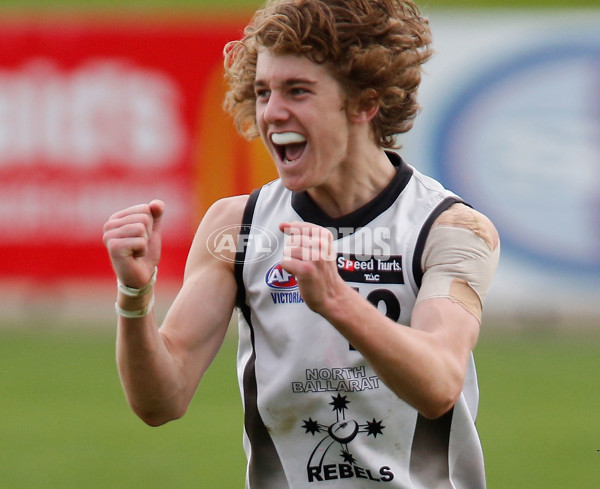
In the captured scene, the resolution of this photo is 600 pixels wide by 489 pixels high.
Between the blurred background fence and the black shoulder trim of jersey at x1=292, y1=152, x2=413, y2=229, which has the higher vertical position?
the blurred background fence

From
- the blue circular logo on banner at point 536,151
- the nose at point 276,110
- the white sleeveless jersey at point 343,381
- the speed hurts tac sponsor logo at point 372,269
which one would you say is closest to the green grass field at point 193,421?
the blue circular logo on banner at point 536,151

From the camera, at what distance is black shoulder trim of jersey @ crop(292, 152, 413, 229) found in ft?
11.7

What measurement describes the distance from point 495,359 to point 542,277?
90cm

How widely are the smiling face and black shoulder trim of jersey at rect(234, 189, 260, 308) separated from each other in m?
0.22

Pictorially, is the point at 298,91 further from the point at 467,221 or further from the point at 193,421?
the point at 193,421

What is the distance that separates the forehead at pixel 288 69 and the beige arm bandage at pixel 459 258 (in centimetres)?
58

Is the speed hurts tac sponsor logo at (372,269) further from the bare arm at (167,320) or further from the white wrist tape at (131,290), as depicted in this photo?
the white wrist tape at (131,290)

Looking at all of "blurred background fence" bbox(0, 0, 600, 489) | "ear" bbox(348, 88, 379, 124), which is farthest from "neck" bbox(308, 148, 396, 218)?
"blurred background fence" bbox(0, 0, 600, 489)

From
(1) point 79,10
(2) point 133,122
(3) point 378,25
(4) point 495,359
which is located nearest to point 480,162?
(4) point 495,359

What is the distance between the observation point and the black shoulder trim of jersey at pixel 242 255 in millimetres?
3557

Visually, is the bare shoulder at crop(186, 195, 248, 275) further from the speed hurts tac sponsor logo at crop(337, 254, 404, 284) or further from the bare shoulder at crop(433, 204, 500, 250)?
the bare shoulder at crop(433, 204, 500, 250)

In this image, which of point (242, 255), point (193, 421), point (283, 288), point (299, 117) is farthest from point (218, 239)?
point (193, 421)

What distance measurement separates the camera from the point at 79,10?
38.4 ft

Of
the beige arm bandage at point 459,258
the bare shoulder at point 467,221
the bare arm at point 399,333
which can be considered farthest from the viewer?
the bare shoulder at point 467,221
